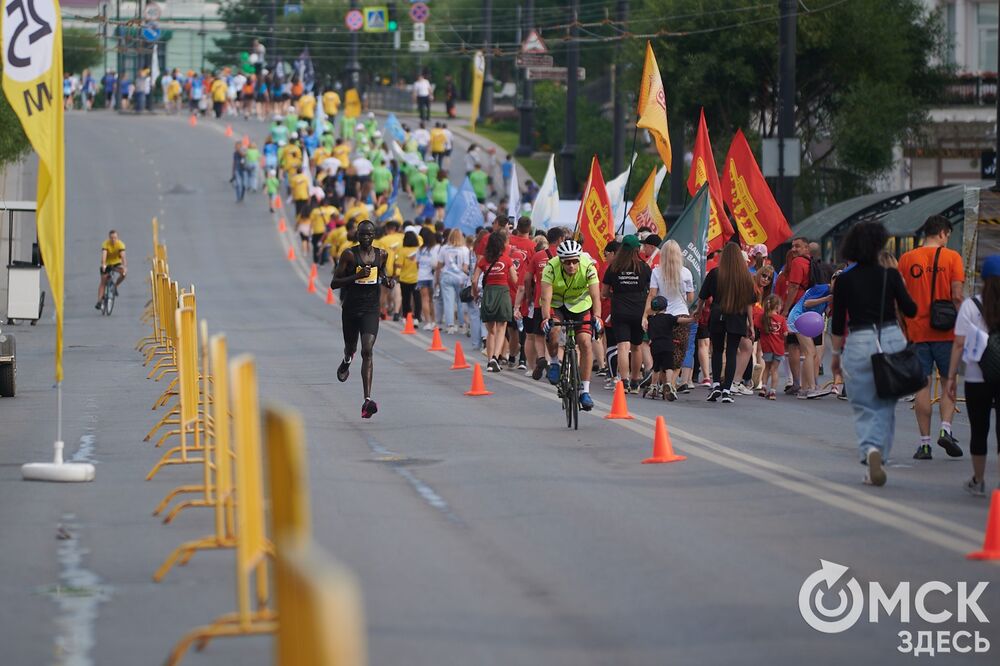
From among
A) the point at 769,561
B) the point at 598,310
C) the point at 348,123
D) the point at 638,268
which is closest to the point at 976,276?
the point at 638,268

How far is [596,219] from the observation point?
24.2 metres

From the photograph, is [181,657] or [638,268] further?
[638,268]

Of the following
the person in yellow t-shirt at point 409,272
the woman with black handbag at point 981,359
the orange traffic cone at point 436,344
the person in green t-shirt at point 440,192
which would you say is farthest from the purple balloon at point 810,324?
the person in green t-shirt at point 440,192

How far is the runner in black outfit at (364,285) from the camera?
16844mm

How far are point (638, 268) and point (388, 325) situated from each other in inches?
541

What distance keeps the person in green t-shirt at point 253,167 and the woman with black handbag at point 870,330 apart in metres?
42.8

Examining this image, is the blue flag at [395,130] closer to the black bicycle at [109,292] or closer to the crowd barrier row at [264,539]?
the black bicycle at [109,292]

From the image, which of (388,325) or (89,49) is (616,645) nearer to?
(388,325)

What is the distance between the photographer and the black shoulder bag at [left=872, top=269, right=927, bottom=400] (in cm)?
1163

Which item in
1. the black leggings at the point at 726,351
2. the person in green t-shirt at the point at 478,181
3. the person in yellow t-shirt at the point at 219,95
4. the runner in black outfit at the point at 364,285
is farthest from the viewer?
the person in yellow t-shirt at the point at 219,95

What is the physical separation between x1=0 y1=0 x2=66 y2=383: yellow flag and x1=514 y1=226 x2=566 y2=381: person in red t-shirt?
779cm

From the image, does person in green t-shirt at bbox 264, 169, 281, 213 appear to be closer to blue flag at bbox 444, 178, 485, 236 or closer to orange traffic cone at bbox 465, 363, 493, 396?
blue flag at bbox 444, 178, 485, 236

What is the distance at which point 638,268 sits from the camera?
18.9 metres

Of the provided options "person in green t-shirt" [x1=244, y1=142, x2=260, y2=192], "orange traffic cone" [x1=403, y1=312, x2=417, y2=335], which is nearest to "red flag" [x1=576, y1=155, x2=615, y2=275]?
"orange traffic cone" [x1=403, y1=312, x2=417, y2=335]
